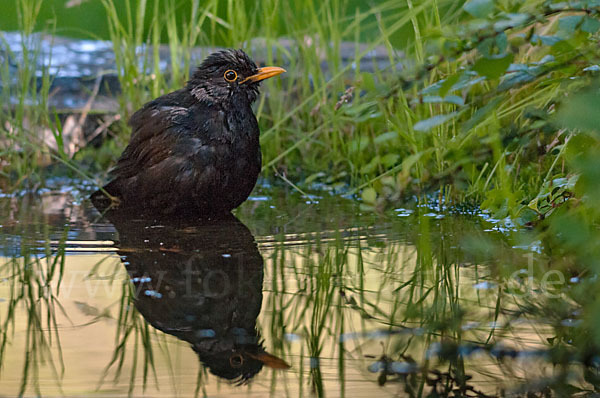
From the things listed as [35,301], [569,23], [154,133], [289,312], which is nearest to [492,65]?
[569,23]

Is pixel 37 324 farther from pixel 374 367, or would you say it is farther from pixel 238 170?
pixel 238 170

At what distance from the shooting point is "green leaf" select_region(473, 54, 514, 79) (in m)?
2.18

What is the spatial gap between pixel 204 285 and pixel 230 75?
1841 millimetres

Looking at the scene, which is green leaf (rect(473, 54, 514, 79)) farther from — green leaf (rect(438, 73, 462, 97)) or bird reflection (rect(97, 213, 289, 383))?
bird reflection (rect(97, 213, 289, 383))

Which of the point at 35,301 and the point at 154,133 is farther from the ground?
the point at 154,133

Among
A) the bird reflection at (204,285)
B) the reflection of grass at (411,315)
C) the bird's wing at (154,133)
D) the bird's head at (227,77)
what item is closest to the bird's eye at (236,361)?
the bird reflection at (204,285)

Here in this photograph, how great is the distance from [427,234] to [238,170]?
3.34ft

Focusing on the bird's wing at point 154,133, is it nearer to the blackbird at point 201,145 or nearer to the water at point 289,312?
the blackbird at point 201,145

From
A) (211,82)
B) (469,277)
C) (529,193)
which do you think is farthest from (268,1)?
(469,277)

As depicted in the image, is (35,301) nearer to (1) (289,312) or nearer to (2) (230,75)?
(1) (289,312)

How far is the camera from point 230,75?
438cm

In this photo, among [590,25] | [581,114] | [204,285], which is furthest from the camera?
[204,285]

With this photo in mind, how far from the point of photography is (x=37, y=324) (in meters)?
2.35

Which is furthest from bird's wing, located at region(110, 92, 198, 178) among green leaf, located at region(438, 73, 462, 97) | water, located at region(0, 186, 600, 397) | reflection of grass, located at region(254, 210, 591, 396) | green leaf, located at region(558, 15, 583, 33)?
green leaf, located at region(558, 15, 583, 33)
